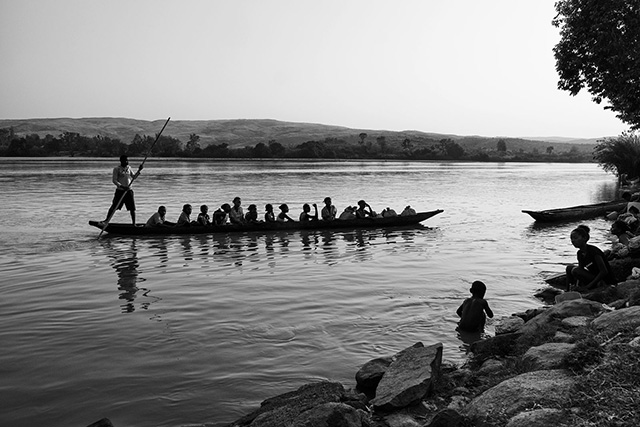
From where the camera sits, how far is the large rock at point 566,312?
772 cm

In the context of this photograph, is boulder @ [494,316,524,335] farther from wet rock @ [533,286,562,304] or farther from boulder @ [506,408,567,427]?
boulder @ [506,408,567,427]

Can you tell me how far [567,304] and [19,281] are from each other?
37.6ft

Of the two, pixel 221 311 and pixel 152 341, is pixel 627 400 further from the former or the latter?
pixel 221 311

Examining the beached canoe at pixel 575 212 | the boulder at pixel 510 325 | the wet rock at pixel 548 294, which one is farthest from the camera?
the beached canoe at pixel 575 212

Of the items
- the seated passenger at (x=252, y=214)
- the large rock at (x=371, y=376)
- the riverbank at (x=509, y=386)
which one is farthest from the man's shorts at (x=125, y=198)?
the riverbank at (x=509, y=386)

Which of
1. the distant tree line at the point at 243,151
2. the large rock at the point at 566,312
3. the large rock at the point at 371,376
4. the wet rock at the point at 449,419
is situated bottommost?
the large rock at the point at 371,376

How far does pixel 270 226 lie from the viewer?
21234mm

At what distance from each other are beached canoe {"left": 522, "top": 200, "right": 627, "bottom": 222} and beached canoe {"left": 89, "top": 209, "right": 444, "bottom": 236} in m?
4.97

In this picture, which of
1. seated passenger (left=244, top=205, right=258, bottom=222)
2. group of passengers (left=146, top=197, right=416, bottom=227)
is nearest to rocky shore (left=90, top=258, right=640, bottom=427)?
group of passengers (left=146, top=197, right=416, bottom=227)

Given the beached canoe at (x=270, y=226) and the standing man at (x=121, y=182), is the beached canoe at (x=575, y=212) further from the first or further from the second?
the standing man at (x=121, y=182)

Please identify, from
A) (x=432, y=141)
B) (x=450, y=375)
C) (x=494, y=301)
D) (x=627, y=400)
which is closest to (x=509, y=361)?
(x=450, y=375)

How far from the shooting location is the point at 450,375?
22.5 ft

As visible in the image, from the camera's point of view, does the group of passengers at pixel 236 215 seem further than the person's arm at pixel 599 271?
Yes

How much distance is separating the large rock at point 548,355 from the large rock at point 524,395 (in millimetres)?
352
